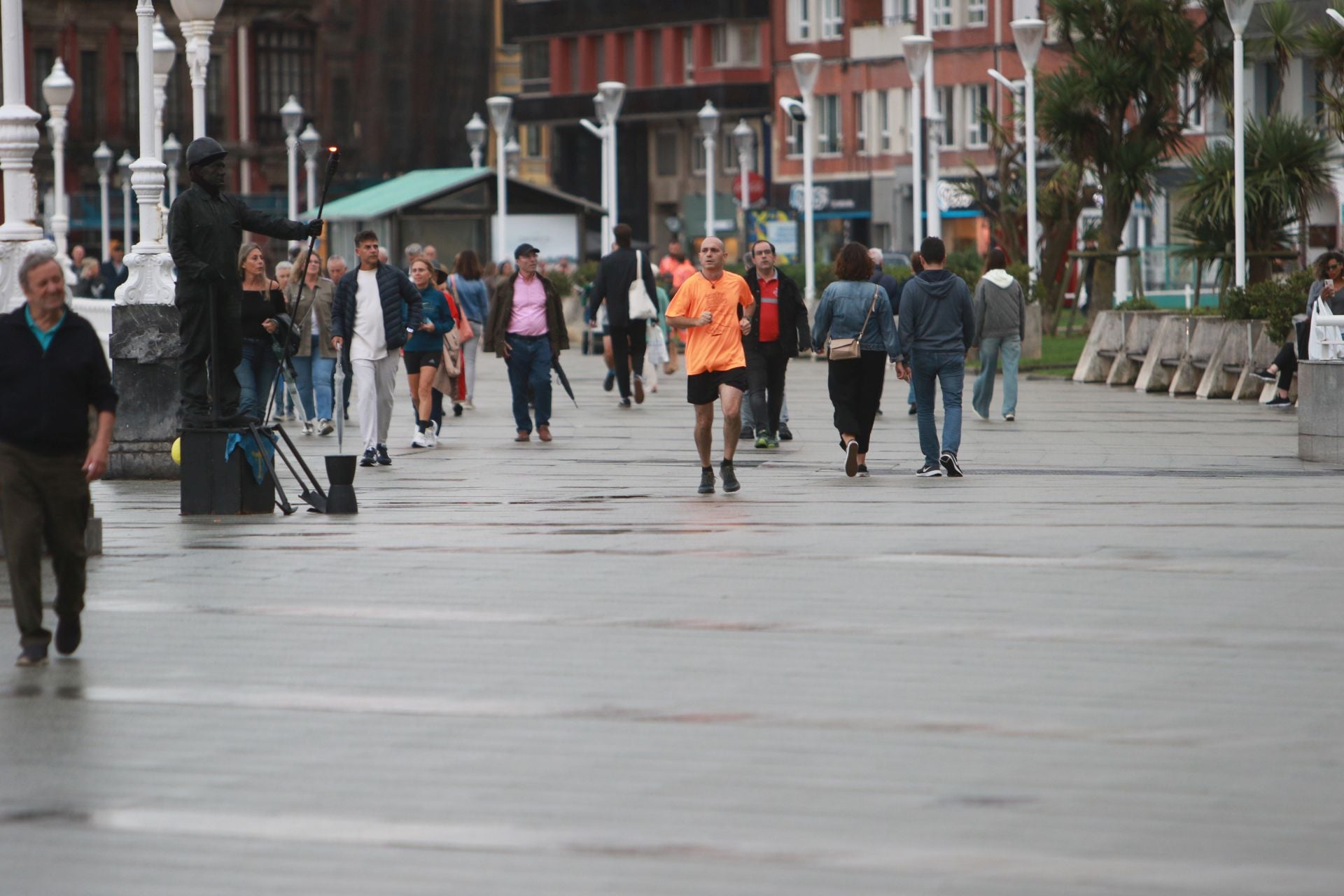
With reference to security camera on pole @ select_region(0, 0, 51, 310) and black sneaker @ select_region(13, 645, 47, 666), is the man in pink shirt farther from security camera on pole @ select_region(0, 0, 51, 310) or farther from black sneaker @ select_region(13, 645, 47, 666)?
black sneaker @ select_region(13, 645, 47, 666)

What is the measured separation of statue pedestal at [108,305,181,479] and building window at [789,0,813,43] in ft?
222

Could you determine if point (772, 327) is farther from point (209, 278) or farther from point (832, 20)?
point (832, 20)

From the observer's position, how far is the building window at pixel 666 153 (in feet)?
293

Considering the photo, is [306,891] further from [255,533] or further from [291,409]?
[291,409]

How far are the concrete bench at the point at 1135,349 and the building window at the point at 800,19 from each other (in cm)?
5386

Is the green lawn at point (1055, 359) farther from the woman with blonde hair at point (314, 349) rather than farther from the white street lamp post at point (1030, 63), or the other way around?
the woman with blonde hair at point (314, 349)

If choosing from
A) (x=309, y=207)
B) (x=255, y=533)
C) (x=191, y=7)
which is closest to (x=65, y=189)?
(x=309, y=207)

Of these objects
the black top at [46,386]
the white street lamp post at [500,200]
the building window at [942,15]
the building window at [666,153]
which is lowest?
the black top at [46,386]

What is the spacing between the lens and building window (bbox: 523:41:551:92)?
9481cm

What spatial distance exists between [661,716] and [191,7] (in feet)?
49.8

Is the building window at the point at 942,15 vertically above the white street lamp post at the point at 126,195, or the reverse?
the building window at the point at 942,15

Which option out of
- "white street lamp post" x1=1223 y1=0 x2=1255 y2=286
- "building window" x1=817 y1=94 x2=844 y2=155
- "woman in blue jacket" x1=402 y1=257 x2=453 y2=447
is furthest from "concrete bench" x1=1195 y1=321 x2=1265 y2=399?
"building window" x1=817 y1=94 x2=844 y2=155

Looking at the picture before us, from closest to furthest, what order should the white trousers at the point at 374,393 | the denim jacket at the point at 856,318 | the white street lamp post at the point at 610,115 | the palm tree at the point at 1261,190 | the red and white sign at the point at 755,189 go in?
the denim jacket at the point at 856,318, the white trousers at the point at 374,393, the palm tree at the point at 1261,190, the white street lamp post at the point at 610,115, the red and white sign at the point at 755,189

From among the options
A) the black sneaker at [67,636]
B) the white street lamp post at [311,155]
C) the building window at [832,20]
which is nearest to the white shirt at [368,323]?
the black sneaker at [67,636]
